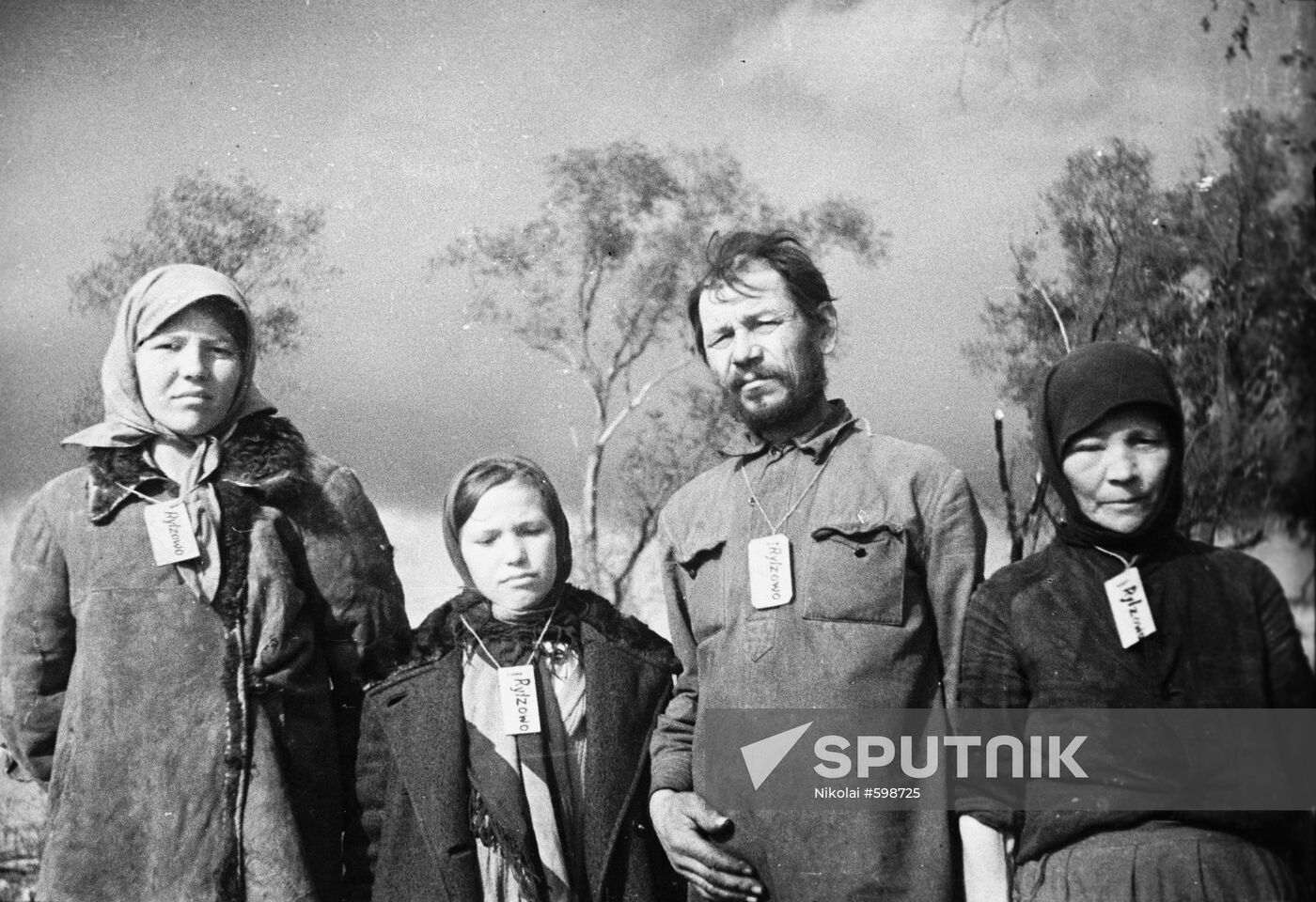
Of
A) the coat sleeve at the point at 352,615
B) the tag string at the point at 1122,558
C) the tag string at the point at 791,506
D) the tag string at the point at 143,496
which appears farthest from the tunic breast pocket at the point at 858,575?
the tag string at the point at 143,496

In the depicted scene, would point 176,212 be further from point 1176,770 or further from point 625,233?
point 1176,770

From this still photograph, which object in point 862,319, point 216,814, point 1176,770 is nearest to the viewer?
point 1176,770

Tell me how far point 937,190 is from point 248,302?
85.1 inches

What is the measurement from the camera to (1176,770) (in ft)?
10.9

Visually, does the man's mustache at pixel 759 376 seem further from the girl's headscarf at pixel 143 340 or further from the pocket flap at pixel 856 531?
the girl's headscarf at pixel 143 340

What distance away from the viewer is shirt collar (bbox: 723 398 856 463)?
3680 mm

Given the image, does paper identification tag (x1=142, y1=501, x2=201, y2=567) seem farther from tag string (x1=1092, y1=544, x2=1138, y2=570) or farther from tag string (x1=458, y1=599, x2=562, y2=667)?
tag string (x1=1092, y1=544, x2=1138, y2=570)

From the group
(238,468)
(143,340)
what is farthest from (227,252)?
(238,468)

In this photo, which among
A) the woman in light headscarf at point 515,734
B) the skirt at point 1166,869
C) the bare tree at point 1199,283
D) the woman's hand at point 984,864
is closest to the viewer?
the skirt at point 1166,869

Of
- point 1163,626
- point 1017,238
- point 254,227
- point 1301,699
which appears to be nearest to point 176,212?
point 254,227

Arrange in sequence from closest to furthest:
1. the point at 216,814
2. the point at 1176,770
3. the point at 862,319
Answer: the point at 1176,770 < the point at 216,814 < the point at 862,319

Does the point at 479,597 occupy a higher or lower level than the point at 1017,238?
lower

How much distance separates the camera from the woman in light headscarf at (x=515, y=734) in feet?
11.8

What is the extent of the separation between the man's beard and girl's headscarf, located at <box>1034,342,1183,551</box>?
63cm
